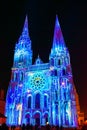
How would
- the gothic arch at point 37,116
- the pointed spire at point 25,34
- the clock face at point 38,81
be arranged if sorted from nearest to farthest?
the gothic arch at point 37,116 < the clock face at point 38,81 < the pointed spire at point 25,34

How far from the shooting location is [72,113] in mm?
49750

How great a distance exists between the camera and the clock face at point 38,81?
55287 mm

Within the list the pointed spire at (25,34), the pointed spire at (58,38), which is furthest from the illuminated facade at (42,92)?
the pointed spire at (25,34)

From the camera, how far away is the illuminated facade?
50.6m

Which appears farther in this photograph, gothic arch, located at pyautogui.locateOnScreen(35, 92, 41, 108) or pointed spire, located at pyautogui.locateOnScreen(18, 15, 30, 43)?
pointed spire, located at pyautogui.locateOnScreen(18, 15, 30, 43)

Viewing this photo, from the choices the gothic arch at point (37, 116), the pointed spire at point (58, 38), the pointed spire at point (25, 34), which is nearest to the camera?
the gothic arch at point (37, 116)

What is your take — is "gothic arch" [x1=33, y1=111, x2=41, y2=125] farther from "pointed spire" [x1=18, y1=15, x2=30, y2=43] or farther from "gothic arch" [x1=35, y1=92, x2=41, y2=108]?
"pointed spire" [x1=18, y1=15, x2=30, y2=43]

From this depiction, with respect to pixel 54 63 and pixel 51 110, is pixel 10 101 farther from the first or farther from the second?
pixel 54 63

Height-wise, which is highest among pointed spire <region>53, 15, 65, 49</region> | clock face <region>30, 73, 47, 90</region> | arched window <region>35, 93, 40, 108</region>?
pointed spire <region>53, 15, 65, 49</region>

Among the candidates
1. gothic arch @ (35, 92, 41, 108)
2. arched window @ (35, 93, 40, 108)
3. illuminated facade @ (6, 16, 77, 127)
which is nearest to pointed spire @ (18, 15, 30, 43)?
illuminated facade @ (6, 16, 77, 127)

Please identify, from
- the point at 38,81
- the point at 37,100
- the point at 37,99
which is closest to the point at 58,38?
the point at 38,81

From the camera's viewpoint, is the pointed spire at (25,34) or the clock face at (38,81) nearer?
the clock face at (38,81)

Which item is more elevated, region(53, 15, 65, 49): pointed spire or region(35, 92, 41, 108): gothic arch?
region(53, 15, 65, 49): pointed spire

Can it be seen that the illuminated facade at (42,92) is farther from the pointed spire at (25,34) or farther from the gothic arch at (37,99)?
the pointed spire at (25,34)
